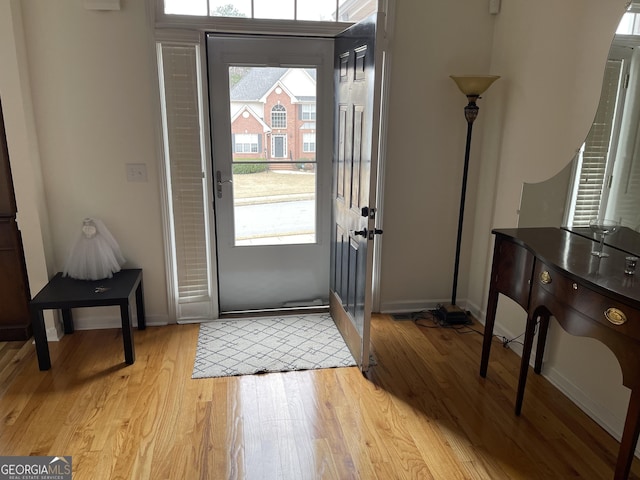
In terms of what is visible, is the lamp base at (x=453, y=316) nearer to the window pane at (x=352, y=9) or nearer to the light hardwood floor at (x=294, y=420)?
the light hardwood floor at (x=294, y=420)

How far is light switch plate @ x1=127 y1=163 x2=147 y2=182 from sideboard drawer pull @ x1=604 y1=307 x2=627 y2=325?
2.69 meters

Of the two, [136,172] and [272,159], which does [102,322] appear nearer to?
[136,172]

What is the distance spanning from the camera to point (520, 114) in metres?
3.02

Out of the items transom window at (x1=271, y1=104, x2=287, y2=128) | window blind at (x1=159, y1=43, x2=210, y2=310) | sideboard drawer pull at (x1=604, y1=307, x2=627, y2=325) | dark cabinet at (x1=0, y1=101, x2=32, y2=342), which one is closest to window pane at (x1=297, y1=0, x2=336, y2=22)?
transom window at (x1=271, y1=104, x2=287, y2=128)

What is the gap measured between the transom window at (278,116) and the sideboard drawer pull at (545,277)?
6.51 feet

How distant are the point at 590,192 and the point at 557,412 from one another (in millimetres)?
1149

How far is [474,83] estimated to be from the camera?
304 cm

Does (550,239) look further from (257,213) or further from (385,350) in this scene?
(257,213)

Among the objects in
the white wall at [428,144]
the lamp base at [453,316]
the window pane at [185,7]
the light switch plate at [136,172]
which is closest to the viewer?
the window pane at [185,7]

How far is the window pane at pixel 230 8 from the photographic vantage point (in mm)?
3029

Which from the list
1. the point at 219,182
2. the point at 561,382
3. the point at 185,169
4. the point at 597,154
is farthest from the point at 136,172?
the point at 561,382

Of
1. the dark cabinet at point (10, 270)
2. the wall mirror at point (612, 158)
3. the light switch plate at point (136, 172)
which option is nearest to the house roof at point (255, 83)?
the light switch plate at point (136, 172)

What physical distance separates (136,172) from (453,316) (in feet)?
7.91

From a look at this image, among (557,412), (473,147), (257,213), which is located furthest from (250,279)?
(557,412)
